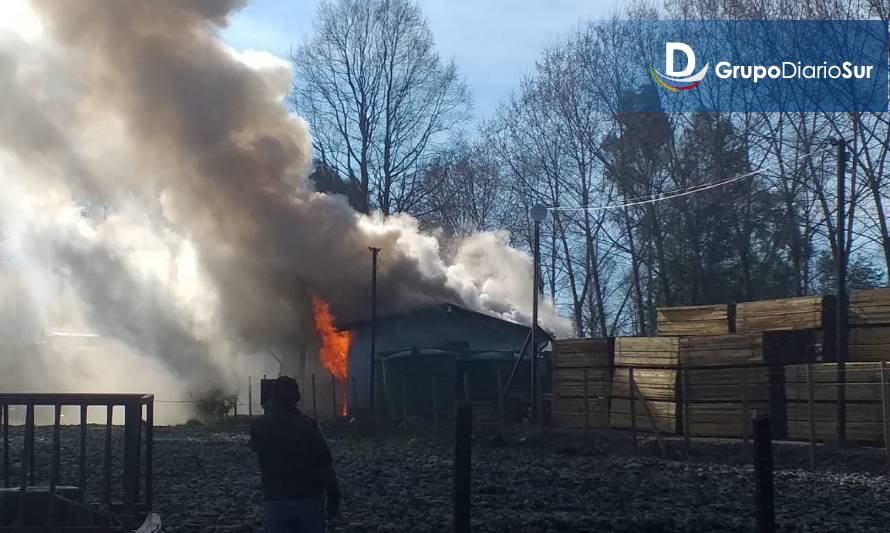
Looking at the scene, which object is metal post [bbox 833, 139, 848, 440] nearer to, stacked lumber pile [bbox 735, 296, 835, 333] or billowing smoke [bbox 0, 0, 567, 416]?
stacked lumber pile [bbox 735, 296, 835, 333]

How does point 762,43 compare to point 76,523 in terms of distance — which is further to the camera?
point 762,43

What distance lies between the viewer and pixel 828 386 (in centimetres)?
2178

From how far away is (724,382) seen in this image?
23953mm

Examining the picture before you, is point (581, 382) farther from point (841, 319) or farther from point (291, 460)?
point (291, 460)

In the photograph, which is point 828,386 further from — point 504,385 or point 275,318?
point 275,318

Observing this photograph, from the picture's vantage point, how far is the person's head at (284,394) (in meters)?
7.18

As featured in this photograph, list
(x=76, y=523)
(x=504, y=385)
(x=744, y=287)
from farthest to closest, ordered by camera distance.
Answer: (x=744, y=287) → (x=504, y=385) → (x=76, y=523)

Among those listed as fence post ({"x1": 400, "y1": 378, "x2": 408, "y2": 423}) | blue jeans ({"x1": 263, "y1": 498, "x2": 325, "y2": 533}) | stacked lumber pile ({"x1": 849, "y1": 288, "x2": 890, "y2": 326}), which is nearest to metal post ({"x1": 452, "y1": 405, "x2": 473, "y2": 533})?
blue jeans ({"x1": 263, "y1": 498, "x2": 325, "y2": 533})

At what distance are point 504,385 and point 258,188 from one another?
1117 cm

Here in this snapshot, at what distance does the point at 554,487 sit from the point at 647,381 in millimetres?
11299

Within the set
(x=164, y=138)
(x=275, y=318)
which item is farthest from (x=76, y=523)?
(x=275, y=318)

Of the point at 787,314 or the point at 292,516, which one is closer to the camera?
the point at 292,516

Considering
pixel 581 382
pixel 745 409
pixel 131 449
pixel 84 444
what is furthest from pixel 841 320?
pixel 84 444

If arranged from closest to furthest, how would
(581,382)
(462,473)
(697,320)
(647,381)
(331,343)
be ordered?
(462,473)
(647,381)
(697,320)
(581,382)
(331,343)
